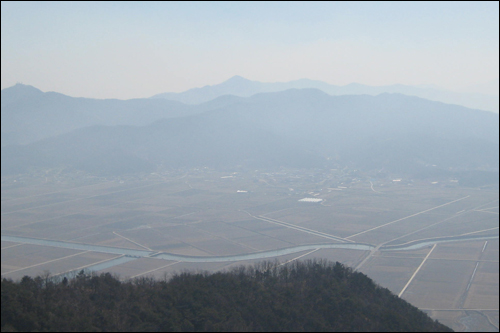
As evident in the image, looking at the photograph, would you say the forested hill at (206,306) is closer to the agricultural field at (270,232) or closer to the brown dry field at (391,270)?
the agricultural field at (270,232)

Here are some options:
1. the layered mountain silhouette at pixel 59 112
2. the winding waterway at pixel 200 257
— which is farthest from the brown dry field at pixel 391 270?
the layered mountain silhouette at pixel 59 112

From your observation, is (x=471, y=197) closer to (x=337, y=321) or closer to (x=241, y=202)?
(x=241, y=202)

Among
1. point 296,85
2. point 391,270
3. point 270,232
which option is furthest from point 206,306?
point 296,85

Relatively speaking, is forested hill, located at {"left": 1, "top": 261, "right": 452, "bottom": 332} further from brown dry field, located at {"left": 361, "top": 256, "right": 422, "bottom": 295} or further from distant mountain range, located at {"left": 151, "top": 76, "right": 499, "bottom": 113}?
distant mountain range, located at {"left": 151, "top": 76, "right": 499, "bottom": 113}

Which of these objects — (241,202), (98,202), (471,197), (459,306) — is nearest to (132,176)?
(98,202)

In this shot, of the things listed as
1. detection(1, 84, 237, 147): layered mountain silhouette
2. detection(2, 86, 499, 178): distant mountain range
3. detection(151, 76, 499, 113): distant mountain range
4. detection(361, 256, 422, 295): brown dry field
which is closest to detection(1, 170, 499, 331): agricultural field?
detection(361, 256, 422, 295): brown dry field

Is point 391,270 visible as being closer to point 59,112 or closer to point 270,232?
point 270,232
